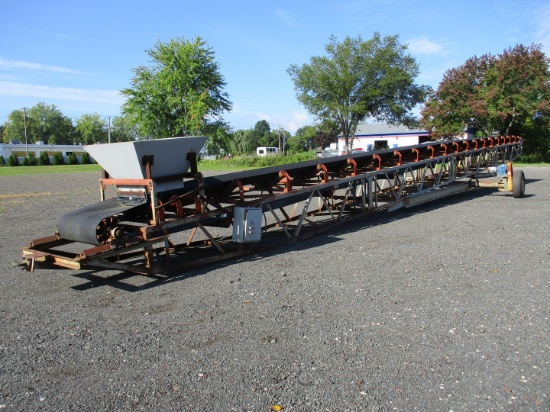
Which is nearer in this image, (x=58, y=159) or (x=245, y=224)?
(x=245, y=224)

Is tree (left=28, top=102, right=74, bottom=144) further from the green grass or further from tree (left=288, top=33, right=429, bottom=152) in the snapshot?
A: tree (left=288, top=33, right=429, bottom=152)

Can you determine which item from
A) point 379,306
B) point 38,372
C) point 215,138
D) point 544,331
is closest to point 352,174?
point 379,306

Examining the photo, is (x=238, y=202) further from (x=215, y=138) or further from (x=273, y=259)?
(x=215, y=138)

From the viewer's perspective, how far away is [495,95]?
35531 millimetres

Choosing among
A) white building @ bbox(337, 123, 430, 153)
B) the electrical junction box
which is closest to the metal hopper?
the electrical junction box

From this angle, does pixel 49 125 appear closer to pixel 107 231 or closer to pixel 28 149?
pixel 28 149

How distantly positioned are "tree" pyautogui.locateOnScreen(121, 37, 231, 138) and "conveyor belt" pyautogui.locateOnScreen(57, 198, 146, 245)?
45.7 m

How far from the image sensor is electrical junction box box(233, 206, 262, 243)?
26.7ft

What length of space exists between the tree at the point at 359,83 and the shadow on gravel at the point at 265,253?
127 ft

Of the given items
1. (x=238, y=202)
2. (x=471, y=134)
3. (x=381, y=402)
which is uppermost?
(x=471, y=134)

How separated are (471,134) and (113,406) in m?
20.5

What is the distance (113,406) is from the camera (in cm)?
355

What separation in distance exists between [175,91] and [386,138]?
99.8ft

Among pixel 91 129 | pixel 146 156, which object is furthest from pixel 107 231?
pixel 91 129
